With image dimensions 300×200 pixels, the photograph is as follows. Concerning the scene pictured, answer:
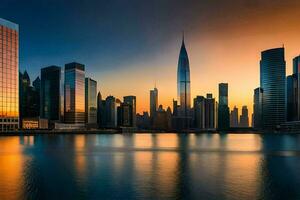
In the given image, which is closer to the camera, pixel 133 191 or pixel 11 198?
pixel 11 198

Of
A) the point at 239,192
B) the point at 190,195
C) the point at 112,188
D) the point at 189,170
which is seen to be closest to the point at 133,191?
the point at 112,188

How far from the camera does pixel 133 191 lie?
61.1 metres

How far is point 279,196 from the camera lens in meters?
57.0

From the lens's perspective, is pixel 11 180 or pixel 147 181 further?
pixel 147 181

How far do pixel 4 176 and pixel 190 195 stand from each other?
42.5 meters

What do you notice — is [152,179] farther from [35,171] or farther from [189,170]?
[35,171]

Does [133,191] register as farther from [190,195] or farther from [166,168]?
[166,168]

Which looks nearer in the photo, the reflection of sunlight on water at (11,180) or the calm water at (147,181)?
the reflection of sunlight on water at (11,180)

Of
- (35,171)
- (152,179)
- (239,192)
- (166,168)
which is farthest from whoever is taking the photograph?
(166,168)

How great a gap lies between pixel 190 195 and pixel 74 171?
120 ft

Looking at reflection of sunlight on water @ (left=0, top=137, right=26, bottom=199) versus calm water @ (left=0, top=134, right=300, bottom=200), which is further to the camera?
calm water @ (left=0, top=134, right=300, bottom=200)

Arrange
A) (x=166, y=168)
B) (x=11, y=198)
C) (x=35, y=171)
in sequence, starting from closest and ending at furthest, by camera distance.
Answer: (x=11, y=198), (x=35, y=171), (x=166, y=168)

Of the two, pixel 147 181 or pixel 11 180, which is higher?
pixel 11 180

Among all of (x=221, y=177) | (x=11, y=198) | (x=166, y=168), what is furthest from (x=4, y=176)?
(x=221, y=177)
